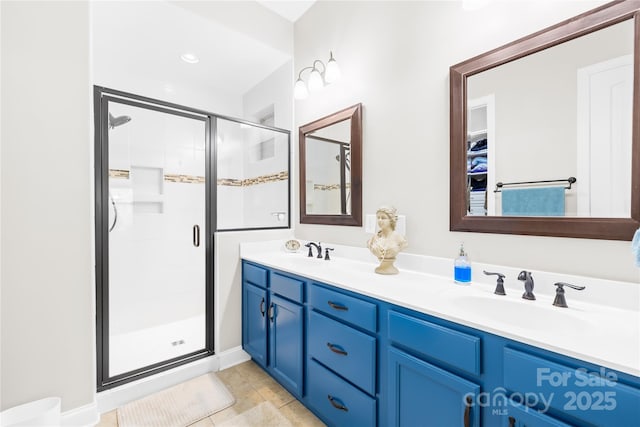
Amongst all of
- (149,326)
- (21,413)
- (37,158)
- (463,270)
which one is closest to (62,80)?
(37,158)

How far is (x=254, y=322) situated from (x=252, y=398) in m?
0.47

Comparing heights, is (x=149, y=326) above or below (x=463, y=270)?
below

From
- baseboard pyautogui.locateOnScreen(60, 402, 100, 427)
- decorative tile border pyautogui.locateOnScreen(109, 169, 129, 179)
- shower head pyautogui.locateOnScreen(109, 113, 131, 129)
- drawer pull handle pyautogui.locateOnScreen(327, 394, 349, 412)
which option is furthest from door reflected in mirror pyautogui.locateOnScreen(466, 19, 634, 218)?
decorative tile border pyautogui.locateOnScreen(109, 169, 129, 179)

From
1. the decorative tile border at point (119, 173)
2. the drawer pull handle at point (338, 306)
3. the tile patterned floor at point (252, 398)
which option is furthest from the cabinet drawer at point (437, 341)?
the decorative tile border at point (119, 173)

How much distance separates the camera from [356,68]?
2.04 m

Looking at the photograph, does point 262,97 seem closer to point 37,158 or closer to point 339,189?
point 339,189

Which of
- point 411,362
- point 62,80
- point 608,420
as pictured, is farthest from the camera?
point 62,80

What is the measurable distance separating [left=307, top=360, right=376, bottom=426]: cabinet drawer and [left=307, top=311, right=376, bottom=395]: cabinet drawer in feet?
0.15

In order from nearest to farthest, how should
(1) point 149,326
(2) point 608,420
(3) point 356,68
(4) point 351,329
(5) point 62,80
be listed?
(2) point 608,420
(4) point 351,329
(5) point 62,80
(3) point 356,68
(1) point 149,326

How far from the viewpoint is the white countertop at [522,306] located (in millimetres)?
763

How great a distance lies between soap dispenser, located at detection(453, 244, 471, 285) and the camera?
1.37 meters

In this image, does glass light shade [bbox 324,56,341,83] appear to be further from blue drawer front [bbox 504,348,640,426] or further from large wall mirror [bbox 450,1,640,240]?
blue drawer front [bbox 504,348,640,426]

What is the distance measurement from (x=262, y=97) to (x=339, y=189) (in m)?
1.67

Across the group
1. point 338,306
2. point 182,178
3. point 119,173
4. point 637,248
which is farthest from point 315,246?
point 119,173
